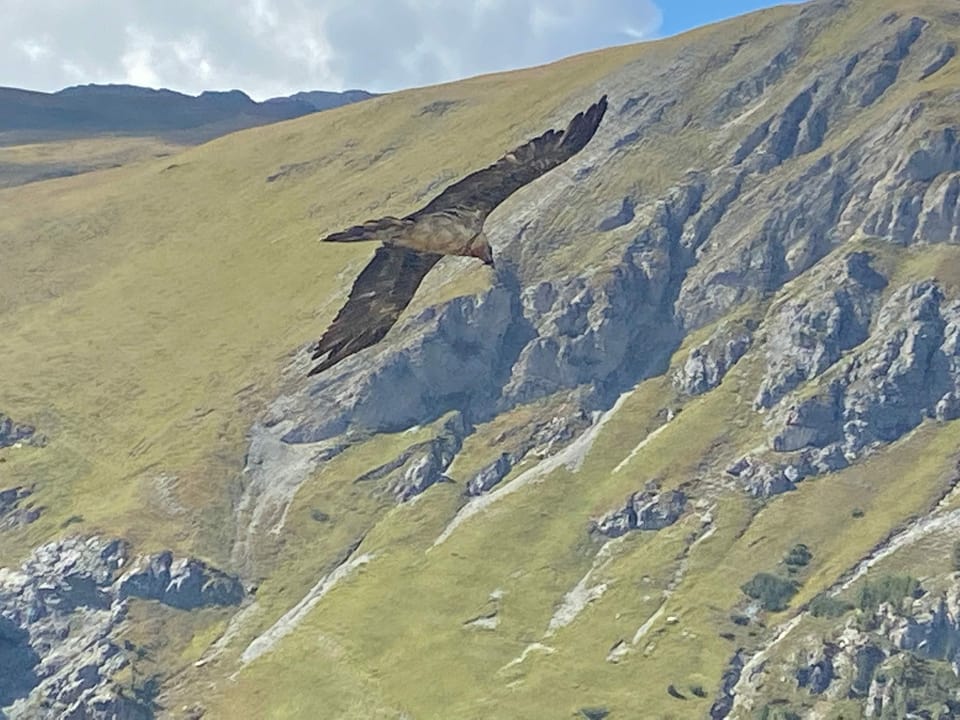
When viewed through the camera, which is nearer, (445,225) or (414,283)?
(445,225)

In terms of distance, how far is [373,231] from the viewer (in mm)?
25000

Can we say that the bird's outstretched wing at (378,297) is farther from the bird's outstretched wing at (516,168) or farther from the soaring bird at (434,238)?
the bird's outstretched wing at (516,168)

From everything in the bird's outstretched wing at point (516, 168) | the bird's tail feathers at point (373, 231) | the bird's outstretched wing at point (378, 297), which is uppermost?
the bird's outstretched wing at point (516, 168)

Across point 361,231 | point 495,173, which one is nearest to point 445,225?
point 495,173

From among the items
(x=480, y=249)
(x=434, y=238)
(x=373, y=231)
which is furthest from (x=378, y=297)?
(x=373, y=231)

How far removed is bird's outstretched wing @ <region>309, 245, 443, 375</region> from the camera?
28.8 metres

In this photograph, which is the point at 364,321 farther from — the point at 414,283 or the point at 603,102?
the point at 603,102

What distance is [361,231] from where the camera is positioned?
80.2ft

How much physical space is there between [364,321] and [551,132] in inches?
174

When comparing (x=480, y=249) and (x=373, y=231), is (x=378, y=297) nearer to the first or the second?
(x=480, y=249)

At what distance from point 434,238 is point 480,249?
4.02 feet

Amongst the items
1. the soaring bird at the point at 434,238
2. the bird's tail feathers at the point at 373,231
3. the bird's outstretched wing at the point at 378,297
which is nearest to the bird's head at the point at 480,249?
the soaring bird at the point at 434,238

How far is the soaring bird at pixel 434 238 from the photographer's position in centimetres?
2739

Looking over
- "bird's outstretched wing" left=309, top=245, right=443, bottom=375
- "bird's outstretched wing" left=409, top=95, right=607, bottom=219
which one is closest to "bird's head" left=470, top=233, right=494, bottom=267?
"bird's outstretched wing" left=409, top=95, right=607, bottom=219
